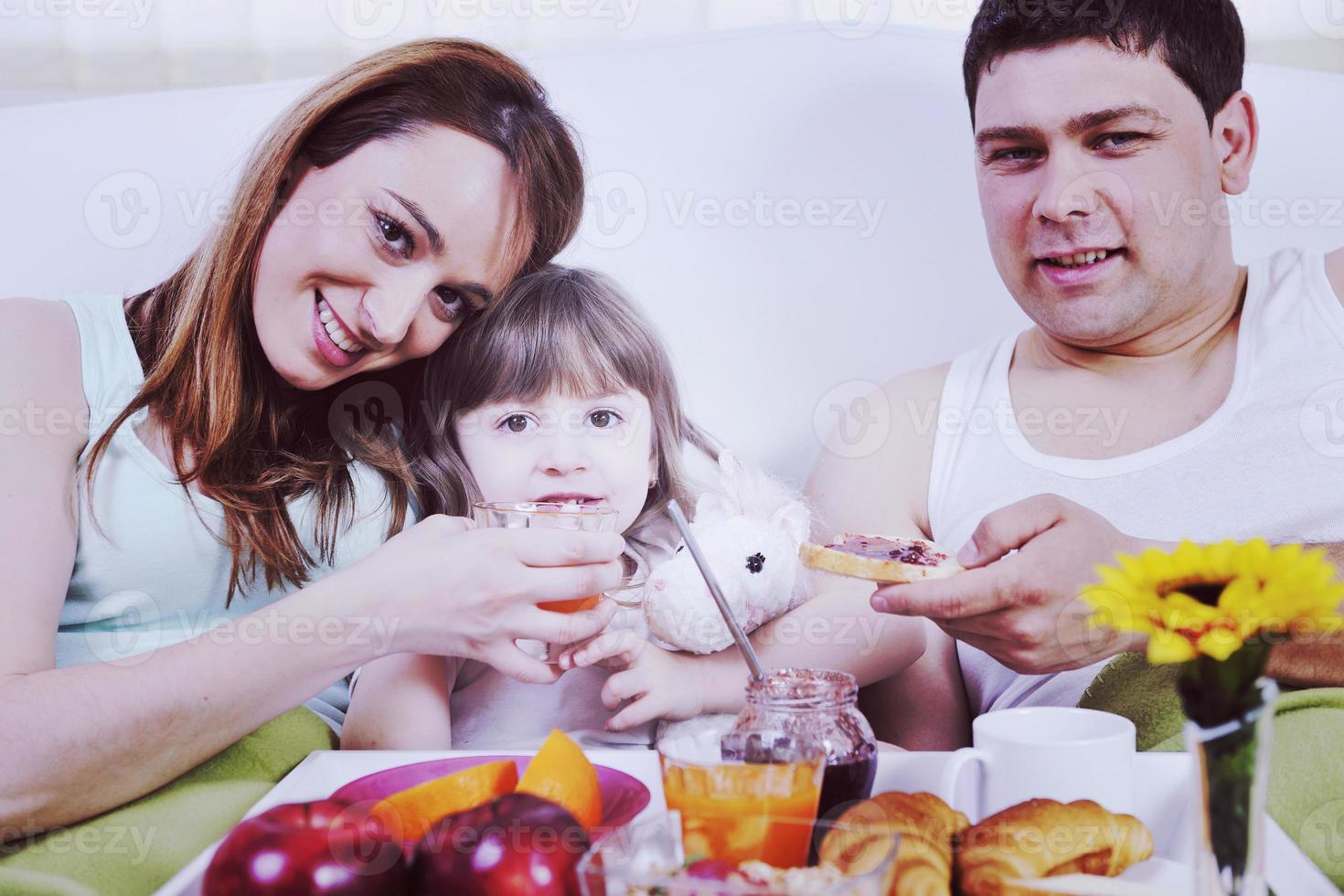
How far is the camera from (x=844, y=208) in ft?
4.67

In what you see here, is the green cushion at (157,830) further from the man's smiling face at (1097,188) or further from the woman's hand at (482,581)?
the man's smiling face at (1097,188)

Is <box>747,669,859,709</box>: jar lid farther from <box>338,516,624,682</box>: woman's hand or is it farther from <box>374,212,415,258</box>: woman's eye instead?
<box>374,212,415,258</box>: woman's eye

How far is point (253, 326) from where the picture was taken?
4.61 feet

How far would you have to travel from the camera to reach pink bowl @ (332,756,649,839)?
1.01m

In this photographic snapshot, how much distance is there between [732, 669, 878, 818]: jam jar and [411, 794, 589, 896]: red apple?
21 cm

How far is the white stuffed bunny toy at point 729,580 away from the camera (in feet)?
4.31

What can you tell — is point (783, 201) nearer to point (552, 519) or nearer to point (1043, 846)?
point (552, 519)

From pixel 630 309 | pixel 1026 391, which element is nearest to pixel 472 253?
pixel 630 309

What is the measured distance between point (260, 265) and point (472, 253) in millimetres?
269

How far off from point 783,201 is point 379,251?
52cm

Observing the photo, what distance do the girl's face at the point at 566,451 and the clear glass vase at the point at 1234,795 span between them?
2.63 feet

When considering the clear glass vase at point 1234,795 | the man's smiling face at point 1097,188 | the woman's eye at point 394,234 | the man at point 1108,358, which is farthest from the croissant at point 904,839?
the woman's eye at point 394,234

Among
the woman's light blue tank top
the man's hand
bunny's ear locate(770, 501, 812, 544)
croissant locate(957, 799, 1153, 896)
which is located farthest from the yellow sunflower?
the woman's light blue tank top

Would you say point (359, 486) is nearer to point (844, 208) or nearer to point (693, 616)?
point (693, 616)
